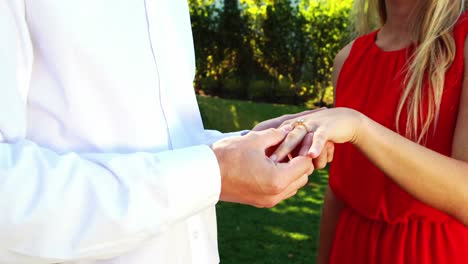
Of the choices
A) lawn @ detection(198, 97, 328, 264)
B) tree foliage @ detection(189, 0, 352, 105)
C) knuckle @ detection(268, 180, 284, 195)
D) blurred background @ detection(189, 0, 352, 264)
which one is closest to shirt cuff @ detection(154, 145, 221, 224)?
knuckle @ detection(268, 180, 284, 195)

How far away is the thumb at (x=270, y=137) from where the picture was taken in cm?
146

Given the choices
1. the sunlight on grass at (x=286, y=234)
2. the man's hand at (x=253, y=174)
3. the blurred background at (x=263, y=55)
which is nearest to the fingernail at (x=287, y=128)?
the man's hand at (x=253, y=174)

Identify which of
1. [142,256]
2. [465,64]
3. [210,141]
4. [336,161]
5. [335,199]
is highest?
[465,64]

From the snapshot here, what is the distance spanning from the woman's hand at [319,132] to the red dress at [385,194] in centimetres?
43

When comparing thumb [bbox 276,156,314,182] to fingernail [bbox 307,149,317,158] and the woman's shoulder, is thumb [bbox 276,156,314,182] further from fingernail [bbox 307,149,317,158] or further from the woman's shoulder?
the woman's shoulder

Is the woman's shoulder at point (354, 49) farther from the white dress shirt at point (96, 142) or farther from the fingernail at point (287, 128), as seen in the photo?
the white dress shirt at point (96, 142)

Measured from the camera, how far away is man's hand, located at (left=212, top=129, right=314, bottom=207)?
1.34 metres

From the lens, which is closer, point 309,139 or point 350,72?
point 309,139

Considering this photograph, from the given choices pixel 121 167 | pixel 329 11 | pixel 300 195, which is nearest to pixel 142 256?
pixel 121 167

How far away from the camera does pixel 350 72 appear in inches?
104

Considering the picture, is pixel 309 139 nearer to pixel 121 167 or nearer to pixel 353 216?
pixel 121 167

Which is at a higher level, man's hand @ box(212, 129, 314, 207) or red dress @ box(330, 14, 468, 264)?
man's hand @ box(212, 129, 314, 207)

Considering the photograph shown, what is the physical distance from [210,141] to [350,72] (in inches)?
44.0

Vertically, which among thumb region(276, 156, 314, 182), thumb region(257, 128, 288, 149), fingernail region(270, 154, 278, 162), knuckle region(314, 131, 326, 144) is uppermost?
thumb region(257, 128, 288, 149)
